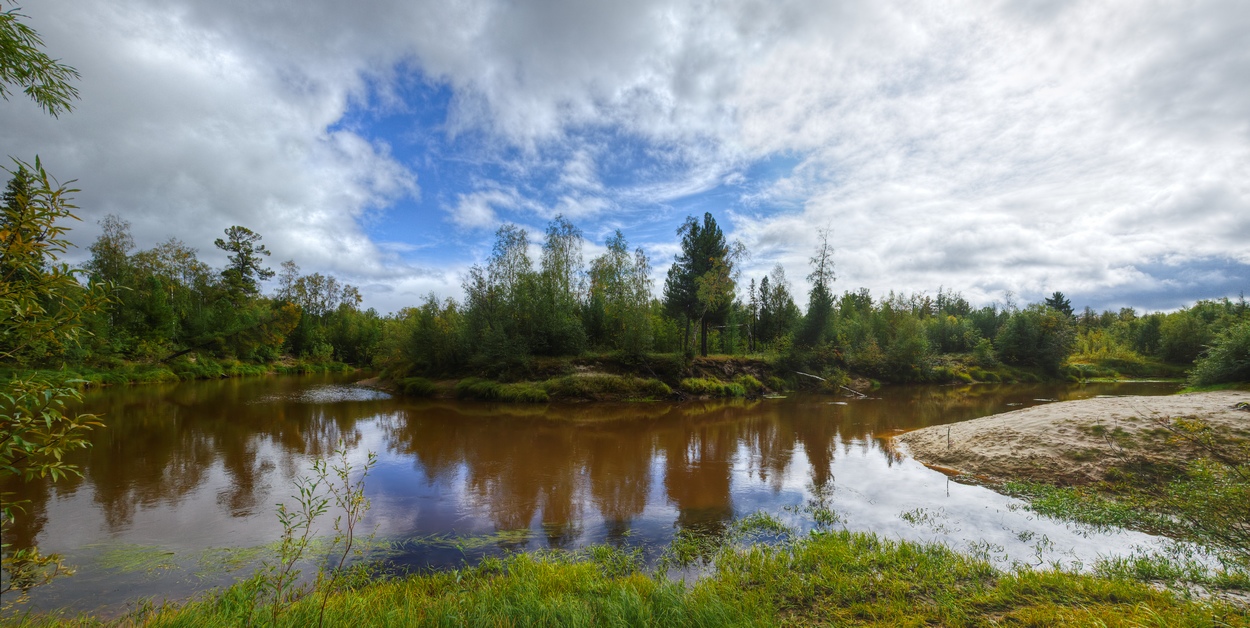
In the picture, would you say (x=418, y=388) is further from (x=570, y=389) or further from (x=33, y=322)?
(x=33, y=322)

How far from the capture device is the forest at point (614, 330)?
28641 mm

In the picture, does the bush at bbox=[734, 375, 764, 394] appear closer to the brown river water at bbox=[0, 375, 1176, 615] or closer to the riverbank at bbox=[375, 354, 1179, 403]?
the riverbank at bbox=[375, 354, 1179, 403]

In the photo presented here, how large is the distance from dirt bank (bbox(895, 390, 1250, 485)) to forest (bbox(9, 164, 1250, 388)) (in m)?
10.8

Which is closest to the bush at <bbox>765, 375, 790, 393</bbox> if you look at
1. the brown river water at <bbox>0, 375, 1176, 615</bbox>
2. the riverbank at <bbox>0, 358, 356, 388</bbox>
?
the brown river water at <bbox>0, 375, 1176, 615</bbox>

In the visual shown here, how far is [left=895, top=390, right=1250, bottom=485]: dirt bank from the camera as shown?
29.4ft

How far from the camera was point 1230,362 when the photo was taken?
54.2 feet

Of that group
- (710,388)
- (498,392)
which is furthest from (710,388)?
(498,392)

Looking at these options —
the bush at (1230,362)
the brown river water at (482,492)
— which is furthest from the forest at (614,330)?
the brown river water at (482,492)

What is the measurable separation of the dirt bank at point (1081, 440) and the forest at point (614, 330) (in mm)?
10815

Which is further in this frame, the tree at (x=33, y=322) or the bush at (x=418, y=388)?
the bush at (x=418, y=388)

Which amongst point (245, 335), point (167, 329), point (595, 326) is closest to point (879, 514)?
point (595, 326)

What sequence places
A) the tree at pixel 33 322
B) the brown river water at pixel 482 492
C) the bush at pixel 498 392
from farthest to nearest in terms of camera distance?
the bush at pixel 498 392 → the brown river water at pixel 482 492 → the tree at pixel 33 322

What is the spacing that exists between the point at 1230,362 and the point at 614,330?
89.1 ft

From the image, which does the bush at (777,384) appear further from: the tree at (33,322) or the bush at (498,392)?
the tree at (33,322)
